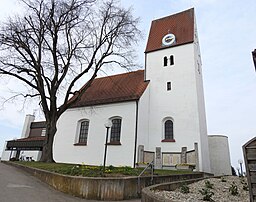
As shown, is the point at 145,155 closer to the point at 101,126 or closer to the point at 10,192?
the point at 101,126

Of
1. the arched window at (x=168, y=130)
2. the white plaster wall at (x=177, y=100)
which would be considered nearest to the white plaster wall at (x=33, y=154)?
the white plaster wall at (x=177, y=100)

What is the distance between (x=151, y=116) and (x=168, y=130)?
2028 millimetres

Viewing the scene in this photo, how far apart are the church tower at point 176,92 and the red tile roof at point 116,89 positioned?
1.57 meters

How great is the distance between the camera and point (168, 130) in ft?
61.2

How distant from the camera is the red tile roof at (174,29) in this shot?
2156cm

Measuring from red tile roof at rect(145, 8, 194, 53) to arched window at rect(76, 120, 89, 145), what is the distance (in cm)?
1018

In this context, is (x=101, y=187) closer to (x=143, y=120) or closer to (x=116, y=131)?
(x=116, y=131)

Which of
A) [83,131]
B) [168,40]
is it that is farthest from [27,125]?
[168,40]

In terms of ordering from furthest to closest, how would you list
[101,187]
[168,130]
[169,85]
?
[169,85]
[168,130]
[101,187]

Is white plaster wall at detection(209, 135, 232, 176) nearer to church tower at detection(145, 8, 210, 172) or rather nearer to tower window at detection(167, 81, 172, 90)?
church tower at detection(145, 8, 210, 172)

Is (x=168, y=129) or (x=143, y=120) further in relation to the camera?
(x=168, y=129)

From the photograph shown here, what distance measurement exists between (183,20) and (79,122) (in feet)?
52.3

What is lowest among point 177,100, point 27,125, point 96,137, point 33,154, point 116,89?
point 33,154

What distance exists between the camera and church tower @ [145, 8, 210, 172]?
1766cm
